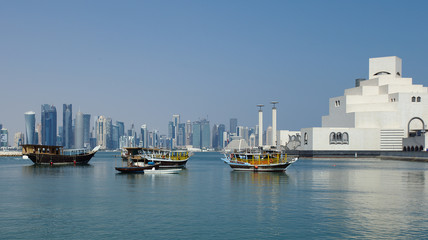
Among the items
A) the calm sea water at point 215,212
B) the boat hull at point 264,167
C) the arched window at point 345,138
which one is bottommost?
the calm sea water at point 215,212

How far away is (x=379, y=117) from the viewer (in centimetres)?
18062

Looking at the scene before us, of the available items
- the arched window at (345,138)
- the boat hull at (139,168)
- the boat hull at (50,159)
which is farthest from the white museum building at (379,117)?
the boat hull at (139,168)

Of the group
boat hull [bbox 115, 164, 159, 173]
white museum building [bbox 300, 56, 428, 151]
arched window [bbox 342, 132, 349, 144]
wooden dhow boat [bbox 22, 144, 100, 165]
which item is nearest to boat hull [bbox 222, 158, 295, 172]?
boat hull [bbox 115, 164, 159, 173]

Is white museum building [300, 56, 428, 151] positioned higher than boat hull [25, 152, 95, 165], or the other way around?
white museum building [300, 56, 428, 151]

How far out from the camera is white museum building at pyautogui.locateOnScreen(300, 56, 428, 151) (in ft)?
581

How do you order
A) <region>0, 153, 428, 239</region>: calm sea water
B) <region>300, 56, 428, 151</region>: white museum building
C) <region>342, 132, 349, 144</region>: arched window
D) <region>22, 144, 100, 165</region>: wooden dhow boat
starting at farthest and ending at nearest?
<region>342, 132, 349, 144</region>: arched window
<region>300, 56, 428, 151</region>: white museum building
<region>22, 144, 100, 165</region>: wooden dhow boat
<region>0, 153, 428, 239</region>: calm sea water

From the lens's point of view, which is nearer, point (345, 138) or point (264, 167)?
point (264, 167)

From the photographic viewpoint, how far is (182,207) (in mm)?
44531

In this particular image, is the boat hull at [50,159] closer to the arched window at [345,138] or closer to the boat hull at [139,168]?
the boat hull at [139,168]

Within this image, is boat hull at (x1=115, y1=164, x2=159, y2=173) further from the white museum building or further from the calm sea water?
the white museum building

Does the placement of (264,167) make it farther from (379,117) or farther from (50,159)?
(379,117)

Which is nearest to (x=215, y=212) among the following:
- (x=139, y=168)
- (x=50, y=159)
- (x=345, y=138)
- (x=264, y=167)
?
(x=139, y=168)

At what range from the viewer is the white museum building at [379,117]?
17712 centimetres

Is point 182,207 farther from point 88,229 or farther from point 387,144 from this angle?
point 387,144
